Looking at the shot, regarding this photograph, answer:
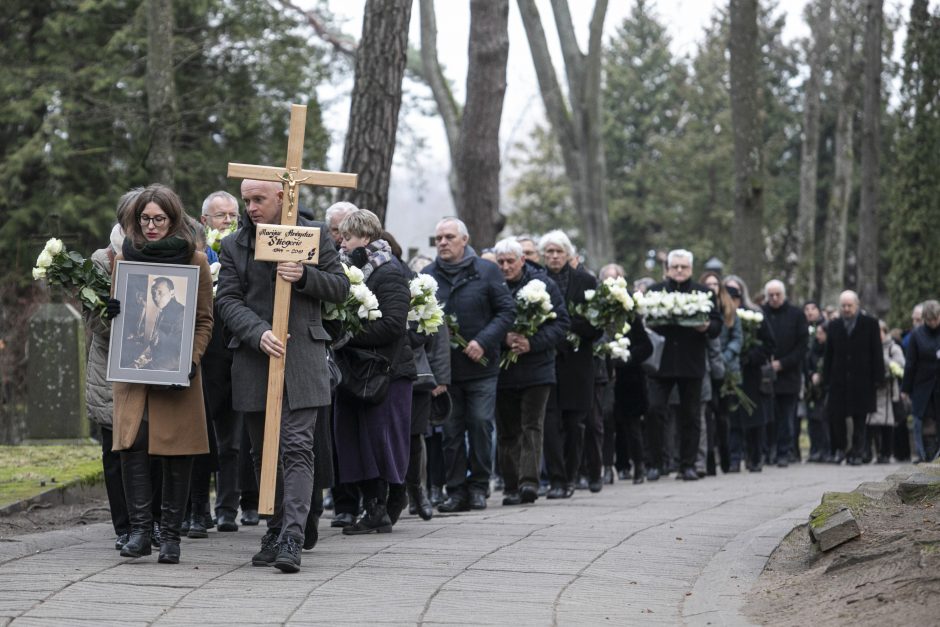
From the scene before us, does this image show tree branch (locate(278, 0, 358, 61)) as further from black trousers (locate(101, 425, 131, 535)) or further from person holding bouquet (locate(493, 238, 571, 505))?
black trousers (locate(101, 425, 131, 535))

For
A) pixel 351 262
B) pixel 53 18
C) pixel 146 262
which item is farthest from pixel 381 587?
pixel 53 18

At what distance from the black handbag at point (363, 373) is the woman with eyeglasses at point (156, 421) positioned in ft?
5.14

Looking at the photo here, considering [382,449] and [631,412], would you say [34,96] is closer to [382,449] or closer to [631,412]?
[631,412]

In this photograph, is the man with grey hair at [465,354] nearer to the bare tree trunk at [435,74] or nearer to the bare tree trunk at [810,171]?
the bare tree trunk at [435,74]

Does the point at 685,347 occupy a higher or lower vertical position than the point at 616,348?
higher

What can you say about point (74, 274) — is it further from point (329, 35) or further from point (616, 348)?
point (329, 35)

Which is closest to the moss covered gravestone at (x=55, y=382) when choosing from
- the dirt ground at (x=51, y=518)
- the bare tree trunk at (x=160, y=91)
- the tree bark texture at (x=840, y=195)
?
the dirt ground at (x=51, y=518)

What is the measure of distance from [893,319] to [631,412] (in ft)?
70.7

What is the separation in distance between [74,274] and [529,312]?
4695 mm

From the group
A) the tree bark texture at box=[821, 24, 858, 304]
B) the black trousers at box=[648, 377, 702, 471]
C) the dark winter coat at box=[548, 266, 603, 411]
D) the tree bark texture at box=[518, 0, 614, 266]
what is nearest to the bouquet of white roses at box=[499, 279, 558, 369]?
the dark winter coat at box=[548, 266, 603, 411]

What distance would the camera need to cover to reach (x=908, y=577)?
6.79m

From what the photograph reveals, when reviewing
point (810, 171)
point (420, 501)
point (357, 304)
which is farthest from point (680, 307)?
point (810, 171)

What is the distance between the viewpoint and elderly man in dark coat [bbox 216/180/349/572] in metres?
8.33

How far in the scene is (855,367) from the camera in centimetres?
1995
